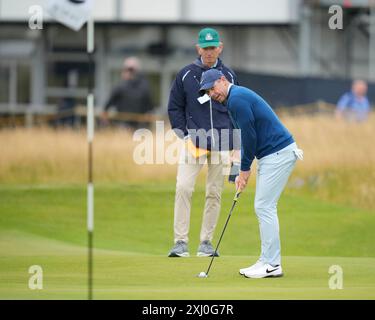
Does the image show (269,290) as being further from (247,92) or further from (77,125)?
(77,125)

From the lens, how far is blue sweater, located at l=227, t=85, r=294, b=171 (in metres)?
12.4

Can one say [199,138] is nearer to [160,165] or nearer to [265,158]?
[265,158]

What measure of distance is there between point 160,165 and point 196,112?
30.6 feet

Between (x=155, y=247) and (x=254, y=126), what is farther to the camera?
(x=155, y=247)

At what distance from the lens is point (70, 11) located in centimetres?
1402

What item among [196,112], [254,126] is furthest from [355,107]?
[254,126]

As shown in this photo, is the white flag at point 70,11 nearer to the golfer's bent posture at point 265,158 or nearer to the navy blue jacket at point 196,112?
the navy blue jacket at point 196,112

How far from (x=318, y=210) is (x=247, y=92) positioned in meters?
9.05

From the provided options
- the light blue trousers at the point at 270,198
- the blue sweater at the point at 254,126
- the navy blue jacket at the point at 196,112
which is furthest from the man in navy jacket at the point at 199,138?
the light blue trousers at the point at 270,198

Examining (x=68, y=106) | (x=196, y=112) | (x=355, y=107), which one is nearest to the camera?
(x=196, y=112)

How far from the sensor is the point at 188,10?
37.0 metres

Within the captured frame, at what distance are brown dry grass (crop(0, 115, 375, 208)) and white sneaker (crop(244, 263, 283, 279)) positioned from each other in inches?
362
